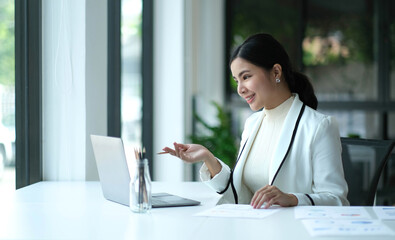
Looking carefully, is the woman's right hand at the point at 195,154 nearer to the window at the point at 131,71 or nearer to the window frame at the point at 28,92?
the window frame at the point at 28,92

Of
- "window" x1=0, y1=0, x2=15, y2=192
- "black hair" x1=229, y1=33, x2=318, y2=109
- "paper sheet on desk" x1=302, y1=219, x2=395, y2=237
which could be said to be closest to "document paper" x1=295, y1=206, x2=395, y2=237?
"paper sheet on desk" x1=302, y1=219, x2=395, y2=237

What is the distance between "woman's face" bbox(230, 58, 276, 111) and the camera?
233 cm

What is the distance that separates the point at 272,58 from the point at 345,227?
1.00 meters

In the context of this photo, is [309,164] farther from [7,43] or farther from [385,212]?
[7,43]

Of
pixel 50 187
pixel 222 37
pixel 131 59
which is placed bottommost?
pixel 50 187

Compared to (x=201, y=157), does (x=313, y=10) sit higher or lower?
higher

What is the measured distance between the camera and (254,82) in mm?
2326

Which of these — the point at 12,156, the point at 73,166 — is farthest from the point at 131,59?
the point at 12,156

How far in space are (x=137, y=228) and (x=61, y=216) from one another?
331mm

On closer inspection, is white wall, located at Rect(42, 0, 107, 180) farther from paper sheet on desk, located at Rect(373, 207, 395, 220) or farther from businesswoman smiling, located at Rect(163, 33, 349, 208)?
paper sheet on desk, located at Rect(373, 207, 395, 220)

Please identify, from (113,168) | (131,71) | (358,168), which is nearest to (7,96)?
(113,168)

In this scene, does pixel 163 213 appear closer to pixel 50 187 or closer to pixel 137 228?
pixel 137 228

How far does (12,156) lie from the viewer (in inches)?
97.5

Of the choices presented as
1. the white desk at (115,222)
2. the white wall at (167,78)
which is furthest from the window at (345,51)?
the white desk at (115,222)
